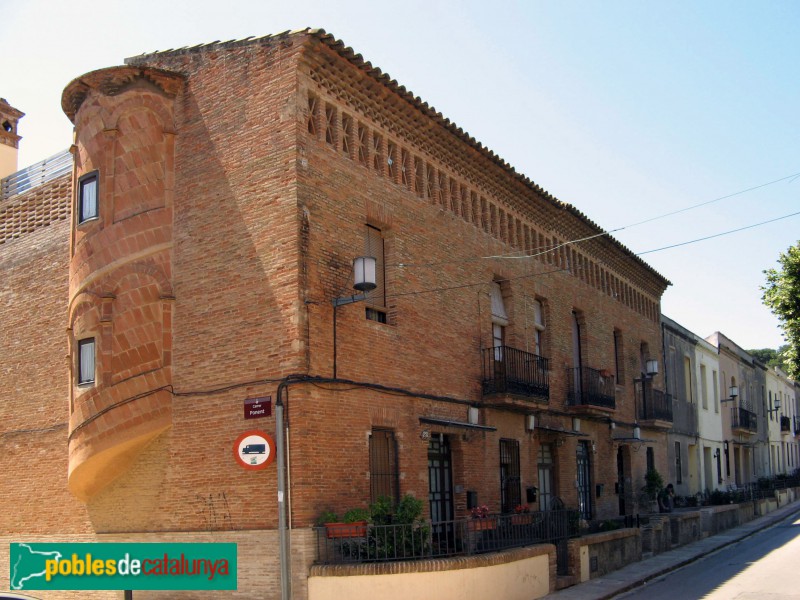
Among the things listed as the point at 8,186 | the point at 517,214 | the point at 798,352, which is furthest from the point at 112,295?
the point at 798,352

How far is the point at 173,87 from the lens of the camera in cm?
1602

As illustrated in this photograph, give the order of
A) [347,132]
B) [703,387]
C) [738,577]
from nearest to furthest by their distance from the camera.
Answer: [347,132] → [738,577] → [703,387]

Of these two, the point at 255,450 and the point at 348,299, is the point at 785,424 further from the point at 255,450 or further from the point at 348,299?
the point at 255,450

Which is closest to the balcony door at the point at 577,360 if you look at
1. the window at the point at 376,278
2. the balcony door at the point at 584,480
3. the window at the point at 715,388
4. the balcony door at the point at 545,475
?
the balcony door at the point at 584,480

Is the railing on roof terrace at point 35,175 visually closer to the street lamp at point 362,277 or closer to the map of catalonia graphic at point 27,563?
the street lamp at point 362,277

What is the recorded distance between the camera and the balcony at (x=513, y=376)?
62.2ft

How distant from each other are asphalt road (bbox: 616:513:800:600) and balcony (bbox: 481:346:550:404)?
454 cm

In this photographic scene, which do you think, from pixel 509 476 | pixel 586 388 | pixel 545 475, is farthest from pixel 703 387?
pixel 509 476

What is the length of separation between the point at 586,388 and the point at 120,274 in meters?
13.0

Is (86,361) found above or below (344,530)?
above

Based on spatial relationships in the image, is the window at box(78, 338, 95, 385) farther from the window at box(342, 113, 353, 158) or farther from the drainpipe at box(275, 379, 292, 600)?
the window at box(342, 113, 353, 158)

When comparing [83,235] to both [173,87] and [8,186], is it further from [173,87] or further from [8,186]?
[8,186]

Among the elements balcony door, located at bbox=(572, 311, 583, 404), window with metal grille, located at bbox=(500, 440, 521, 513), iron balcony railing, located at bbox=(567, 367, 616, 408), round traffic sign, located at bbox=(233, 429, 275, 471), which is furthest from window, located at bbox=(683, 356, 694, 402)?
round traffic sign, located at bbox=(233, 429, 275, 471)

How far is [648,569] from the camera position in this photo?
19.2 meters
